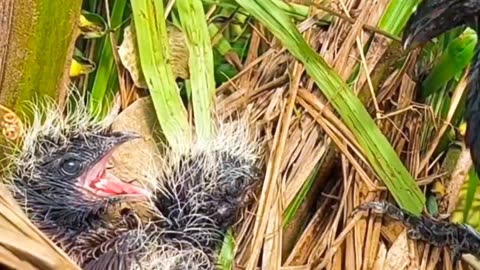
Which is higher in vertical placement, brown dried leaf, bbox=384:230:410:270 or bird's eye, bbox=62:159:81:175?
bird's eye, bbox=62:159:81:175

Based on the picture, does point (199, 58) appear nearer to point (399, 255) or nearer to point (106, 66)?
point (106, 66)

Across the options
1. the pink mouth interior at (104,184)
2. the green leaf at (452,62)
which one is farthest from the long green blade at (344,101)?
the pink mouth interior at (104,184)

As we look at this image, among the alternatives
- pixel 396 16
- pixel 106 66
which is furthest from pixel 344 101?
pixel 106 66

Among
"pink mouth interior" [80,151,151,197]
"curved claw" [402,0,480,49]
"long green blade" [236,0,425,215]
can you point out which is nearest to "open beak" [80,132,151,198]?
"pink mouth interior" [80,151,151,197]

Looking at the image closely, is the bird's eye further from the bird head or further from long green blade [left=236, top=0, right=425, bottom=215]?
long green blade [left=236, top=0, right=425, bottom=215]

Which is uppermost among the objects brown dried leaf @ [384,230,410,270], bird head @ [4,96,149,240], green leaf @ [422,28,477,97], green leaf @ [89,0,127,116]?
green leaf @ [422,28,477,97]

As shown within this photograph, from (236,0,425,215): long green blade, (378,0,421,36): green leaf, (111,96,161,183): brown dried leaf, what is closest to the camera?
(111,96,161,183): brown dried leaf

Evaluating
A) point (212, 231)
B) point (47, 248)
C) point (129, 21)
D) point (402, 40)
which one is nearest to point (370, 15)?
point (402, 40)
